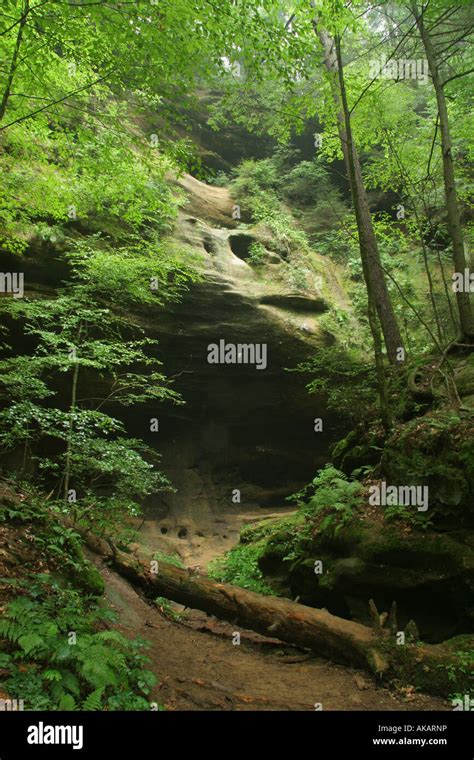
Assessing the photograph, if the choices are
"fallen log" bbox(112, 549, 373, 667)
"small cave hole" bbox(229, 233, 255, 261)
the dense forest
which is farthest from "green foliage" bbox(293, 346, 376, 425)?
"small cave hole" bbox(229, 233, 255, 261)

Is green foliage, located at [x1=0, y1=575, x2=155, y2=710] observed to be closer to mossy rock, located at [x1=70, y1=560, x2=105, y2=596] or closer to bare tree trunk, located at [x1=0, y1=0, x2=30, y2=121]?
mossy rock, located at [x1=70, y1=560, x2=105, y2=596]

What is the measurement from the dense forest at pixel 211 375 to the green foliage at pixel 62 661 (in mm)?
22

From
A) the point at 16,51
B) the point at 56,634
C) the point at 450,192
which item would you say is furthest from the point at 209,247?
the point at 56,634

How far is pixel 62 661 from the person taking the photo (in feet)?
12.1

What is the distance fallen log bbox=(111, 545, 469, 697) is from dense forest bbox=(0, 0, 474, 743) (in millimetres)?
28

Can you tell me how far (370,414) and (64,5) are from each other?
8.49 metres

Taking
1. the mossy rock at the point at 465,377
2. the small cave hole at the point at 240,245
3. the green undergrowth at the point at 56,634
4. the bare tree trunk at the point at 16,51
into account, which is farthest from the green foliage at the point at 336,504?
the small cave hole at the point at 240,245

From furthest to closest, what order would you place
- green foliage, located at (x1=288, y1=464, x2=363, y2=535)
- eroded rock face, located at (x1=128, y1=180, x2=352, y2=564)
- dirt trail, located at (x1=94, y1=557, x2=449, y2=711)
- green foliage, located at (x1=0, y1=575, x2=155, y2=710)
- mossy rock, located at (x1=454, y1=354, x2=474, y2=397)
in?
eroded rock face, located at (x1=128, y1=180, x2=352, y2=564)
mossy rock, located at (x1=454, y1=354, x2=474, y2=397)
green foliage, located at (x1=288, y1=464, x2=363, y2=535)
dirt trail, located at (x1=94, y1=557, x2=449, y2=711)
green foliage, located at (x1=0, y1=575, x2=155, y2=710)

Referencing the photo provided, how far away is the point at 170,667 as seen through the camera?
528 centimetres

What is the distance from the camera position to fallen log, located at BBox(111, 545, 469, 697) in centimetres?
513

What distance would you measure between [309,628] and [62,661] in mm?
3841

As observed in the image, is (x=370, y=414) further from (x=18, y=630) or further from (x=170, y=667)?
(x=18, y=630)

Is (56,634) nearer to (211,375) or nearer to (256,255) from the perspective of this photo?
(211,375)

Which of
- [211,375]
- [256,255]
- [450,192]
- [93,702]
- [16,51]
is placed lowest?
[93,702]
